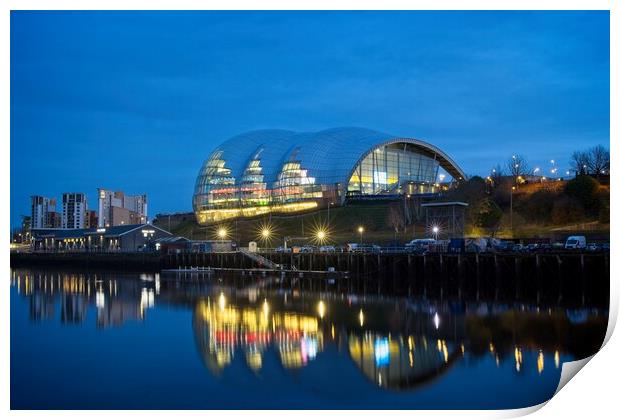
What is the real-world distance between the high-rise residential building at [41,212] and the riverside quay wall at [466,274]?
117 m

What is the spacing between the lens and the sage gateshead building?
71688 millimetres

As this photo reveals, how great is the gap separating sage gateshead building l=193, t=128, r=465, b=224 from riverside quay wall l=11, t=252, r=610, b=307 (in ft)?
76.3

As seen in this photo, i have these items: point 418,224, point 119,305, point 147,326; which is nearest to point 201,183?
point 418,224

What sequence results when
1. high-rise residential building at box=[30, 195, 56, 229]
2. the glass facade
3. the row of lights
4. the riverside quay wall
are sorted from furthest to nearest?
high-rise residential building at box=[30, 195, 56, 229] < the glass facade < the row of lights < the riverside quay wall

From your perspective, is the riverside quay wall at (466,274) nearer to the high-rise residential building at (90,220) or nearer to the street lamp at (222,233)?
the street lamp at (222,233)

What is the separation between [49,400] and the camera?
1454cm

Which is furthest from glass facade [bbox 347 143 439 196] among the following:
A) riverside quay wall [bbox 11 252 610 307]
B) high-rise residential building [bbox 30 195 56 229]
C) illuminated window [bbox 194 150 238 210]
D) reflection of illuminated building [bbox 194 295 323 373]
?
high-rise residential building [bbox 30 195 56 229]

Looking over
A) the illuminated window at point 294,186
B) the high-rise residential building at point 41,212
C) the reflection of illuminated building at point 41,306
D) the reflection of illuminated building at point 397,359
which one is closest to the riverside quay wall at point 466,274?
the reflection of illuminated building at point 397,359

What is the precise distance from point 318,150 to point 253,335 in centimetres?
5396

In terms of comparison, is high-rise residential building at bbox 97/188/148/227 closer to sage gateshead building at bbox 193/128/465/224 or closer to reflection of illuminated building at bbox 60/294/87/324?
sage gateshead building at bbox 193/128/465/224

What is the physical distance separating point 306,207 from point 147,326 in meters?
48.8

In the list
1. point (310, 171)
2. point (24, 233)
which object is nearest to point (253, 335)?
point (310, 171)

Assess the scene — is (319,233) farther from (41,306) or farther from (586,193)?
(41,306)
